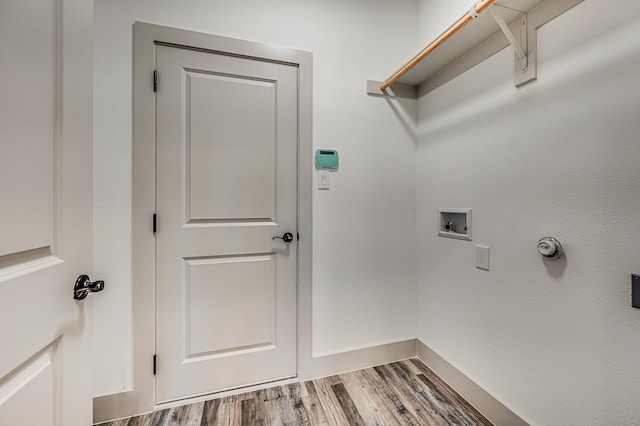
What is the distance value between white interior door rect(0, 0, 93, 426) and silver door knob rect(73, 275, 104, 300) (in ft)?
0.05

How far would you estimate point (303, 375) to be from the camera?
174 cm

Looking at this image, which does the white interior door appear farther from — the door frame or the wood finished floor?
the wood finished floor

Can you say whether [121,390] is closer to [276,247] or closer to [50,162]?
[276,247]

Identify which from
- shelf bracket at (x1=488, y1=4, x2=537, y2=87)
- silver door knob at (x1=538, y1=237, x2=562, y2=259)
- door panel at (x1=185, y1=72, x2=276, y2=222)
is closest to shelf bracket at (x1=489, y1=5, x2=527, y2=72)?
shelf bracket at (x1=488, y1=4, x2=537, y2=87)

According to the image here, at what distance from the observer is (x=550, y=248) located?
A: 1.13 meters

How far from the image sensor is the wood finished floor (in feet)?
4.69

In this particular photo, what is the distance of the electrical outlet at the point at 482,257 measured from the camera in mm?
1461

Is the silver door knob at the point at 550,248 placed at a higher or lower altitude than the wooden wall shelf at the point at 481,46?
lower

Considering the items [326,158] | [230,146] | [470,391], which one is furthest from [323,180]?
[470,391]

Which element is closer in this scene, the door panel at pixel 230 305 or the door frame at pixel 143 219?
the door frame at pixel 143 219

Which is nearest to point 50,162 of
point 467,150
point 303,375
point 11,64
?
point 11,64

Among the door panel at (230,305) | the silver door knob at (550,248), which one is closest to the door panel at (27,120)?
the door panel at (230,305)

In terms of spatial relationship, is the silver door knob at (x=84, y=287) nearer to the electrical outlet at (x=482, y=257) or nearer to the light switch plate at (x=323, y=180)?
the light switch plate at (x=323, y=180)

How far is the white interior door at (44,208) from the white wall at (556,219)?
1.69 meters
